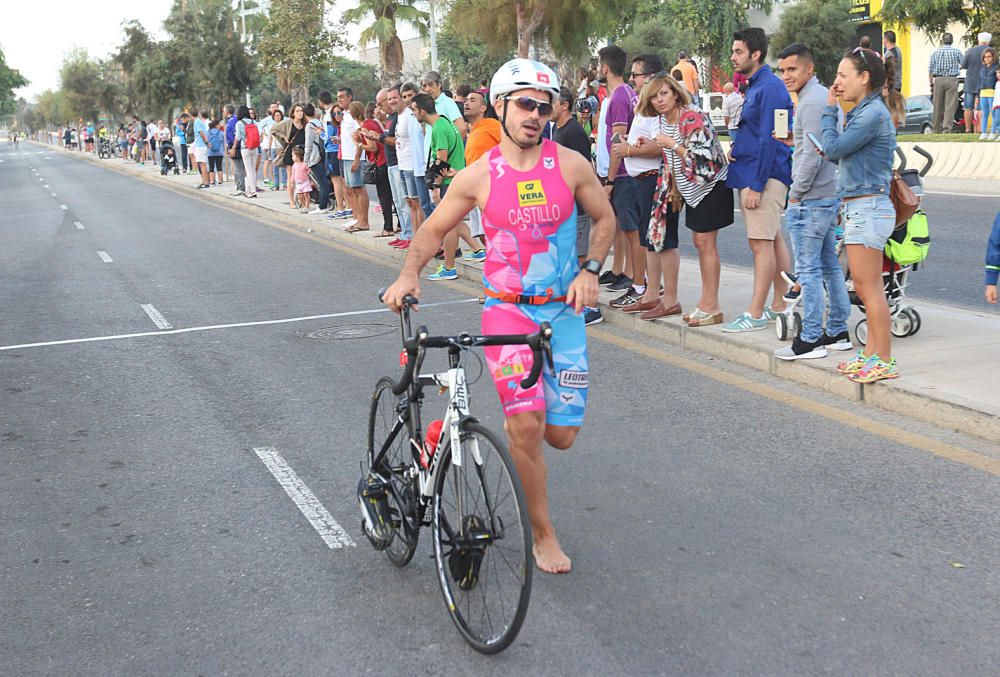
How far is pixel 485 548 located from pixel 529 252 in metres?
1.20

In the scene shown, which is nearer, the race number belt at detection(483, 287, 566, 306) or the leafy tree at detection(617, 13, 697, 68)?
the race number belt at detection(483, 287, 566, 306)

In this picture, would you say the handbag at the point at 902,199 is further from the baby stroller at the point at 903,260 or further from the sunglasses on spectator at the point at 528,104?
the sunglasses on spectator at the point at 528,104

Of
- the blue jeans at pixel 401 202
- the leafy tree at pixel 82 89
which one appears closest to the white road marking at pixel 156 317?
the blue jeans at pixel 401 202

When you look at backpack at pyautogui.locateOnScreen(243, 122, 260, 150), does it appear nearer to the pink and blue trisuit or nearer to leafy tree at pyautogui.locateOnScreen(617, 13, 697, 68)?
the pink and blue trisuit

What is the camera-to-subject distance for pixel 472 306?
36.4 ft

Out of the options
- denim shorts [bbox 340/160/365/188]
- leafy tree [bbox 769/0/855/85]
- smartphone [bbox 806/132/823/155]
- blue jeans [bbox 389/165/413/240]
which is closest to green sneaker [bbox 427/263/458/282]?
blue jeans [bbox 389/165/413/240]

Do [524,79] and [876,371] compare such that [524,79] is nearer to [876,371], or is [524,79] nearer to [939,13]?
[876,371]

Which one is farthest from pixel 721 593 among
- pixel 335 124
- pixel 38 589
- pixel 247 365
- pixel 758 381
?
pixel 335 124

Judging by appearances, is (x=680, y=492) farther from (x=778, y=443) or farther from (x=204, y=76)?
(x=204, y=76)

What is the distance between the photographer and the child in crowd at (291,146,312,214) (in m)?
20.8

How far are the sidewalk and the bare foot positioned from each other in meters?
2.73

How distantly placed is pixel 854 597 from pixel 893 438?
2.06 m

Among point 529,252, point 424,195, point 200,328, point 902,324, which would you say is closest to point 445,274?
point 424,195

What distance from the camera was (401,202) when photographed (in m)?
15.0
